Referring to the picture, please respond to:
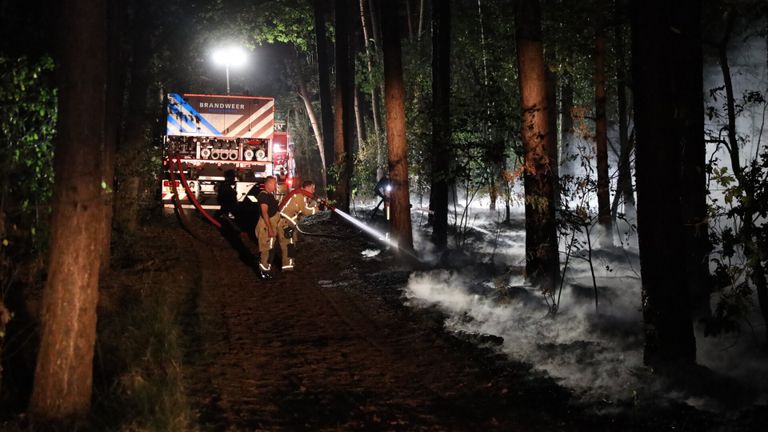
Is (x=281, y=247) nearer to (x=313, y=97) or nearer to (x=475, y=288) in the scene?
(x=475, y=288)

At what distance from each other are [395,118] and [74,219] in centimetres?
967

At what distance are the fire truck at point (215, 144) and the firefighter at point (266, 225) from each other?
19.4 feet

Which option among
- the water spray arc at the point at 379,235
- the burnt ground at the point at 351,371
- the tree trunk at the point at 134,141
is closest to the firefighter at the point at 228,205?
the water spray arc at the point at 379,235

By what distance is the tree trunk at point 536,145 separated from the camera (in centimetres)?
1058

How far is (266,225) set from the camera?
13016mm

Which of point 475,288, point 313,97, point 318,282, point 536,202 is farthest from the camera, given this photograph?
point 313,97

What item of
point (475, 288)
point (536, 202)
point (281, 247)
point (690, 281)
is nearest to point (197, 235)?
point (281, 247)

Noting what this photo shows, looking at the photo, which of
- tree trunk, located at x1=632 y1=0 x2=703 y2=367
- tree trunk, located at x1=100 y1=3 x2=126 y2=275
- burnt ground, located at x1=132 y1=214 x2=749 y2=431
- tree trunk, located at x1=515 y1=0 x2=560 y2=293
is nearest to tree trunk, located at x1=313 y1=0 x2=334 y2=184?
burnt ground, located at x1=132 y1=214 x2=749 y2=431

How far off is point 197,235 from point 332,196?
5519 millimetres

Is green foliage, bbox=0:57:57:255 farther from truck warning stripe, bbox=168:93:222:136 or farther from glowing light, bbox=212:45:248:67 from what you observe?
glowing light, bbox=212:45:248:67

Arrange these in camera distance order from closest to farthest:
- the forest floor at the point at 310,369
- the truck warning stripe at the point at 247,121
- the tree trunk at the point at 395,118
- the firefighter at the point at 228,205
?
1. the forest floor at the point at 310,369
2. the tree trunk at the point at 395,118
3. the firefighter at the point at 228,205
4. the truck warning stripe at the point at 247,121

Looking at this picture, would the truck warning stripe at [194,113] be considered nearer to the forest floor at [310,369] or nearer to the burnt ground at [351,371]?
the forest floor at [310,369]

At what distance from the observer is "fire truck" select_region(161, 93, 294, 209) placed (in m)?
18.9

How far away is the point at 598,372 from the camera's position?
7027 millimetres
